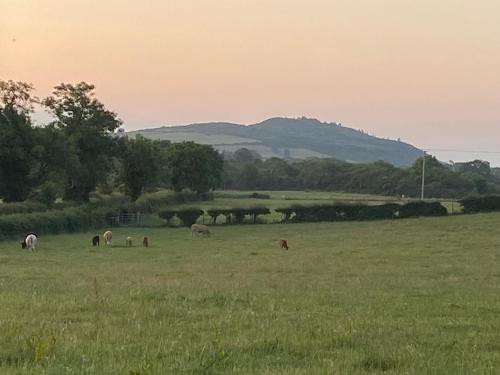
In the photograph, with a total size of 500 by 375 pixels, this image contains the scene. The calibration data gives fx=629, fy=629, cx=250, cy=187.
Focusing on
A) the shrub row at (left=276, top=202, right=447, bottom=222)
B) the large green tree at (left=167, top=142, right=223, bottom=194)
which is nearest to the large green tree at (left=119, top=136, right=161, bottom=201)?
the large green tree at (left=167, top=142, right=223, bottom=194)

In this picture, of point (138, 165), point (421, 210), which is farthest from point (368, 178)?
point (421, 210)

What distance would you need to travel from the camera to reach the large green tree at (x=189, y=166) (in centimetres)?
10538

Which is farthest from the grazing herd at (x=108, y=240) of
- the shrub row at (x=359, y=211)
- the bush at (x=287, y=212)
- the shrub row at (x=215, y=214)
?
the shrub row at (x=359, y=211)

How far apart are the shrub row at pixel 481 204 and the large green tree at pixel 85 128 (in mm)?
42474

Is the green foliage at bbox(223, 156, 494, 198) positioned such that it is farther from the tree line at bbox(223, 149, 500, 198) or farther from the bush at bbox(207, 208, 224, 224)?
the bush at bbox(207, 208, 224, 224)

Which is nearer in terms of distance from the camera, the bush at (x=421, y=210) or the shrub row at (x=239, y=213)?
the bush at (x=421, y=210)

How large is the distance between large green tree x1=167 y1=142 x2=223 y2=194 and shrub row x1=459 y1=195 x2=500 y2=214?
49.4 m

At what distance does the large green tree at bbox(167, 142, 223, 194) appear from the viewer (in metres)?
105

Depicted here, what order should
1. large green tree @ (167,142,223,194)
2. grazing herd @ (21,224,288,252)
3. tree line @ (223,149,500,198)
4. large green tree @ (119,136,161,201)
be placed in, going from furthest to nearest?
tree line @ (223,149,500,198) < large green tree @ (167,142,223,194) < large green tree @ (119,136,161,201) < grazing herd @ (21,224,288,252)

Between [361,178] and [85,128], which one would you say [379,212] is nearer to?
[85,128]

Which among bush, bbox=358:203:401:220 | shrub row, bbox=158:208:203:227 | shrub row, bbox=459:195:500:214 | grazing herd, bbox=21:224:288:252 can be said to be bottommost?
grazing herd, bbox=21:224:288:252

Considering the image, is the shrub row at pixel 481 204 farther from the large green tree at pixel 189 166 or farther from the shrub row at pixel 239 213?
the large green tree at pixel 189 166

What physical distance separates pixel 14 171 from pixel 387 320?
60874 mm

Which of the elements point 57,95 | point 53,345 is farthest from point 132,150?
point 53,345
